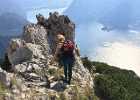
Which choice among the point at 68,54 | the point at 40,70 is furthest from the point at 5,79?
the point at 40,70

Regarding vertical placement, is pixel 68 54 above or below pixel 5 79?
above

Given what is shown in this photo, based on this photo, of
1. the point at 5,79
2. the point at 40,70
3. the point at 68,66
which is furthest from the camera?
the point at 40,70

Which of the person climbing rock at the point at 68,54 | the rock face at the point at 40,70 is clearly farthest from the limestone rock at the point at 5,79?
the person climbing rock at the point at 68,54

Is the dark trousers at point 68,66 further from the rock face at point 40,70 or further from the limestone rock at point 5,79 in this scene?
the limestone rock at point 5,79

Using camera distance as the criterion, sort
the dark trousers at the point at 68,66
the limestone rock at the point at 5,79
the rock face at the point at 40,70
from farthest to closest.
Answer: the dark trousers at the point at 68,66, the rock face at the point at 40,70, the limestone rock at the point at 5,79

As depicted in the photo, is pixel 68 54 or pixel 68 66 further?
pixel 68 66

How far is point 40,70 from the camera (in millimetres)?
25828

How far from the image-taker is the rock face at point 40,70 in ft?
76.4

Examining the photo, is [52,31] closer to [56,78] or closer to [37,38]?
[37,38]

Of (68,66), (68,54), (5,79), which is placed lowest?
(5,79)

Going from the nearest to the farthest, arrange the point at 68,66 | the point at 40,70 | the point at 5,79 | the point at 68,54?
the point at 5,79
the point at 68,54
the point at 68,66
the point at 40,70

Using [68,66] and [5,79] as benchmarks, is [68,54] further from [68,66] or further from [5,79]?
[5,79]

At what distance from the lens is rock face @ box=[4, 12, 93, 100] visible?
2329 centimetres

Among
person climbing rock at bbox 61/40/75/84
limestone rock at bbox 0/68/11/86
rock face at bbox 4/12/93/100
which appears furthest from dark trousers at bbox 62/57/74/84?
limestone rock at bbox 0/68/11/86
